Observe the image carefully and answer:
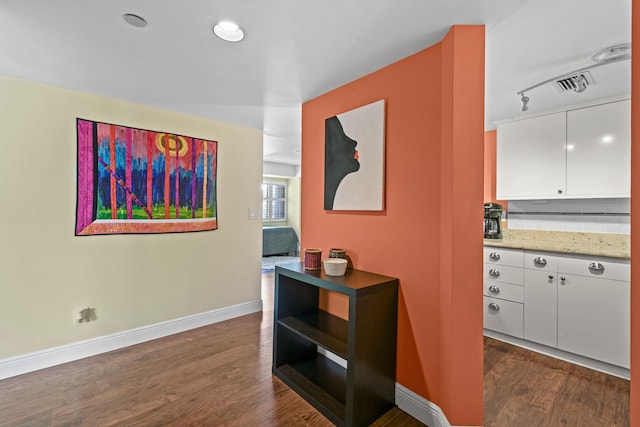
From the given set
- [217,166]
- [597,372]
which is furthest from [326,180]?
[597,372]

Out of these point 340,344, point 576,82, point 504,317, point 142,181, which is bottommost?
point 504,317

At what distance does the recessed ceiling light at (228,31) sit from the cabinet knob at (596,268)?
2931mm

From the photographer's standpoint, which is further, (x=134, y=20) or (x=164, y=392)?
(x=164, y=392)

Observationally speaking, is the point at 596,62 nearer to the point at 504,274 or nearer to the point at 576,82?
the point at 576,82

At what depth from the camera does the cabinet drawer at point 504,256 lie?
2666 mm

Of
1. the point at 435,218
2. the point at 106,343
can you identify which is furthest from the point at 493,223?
the point at 106,343

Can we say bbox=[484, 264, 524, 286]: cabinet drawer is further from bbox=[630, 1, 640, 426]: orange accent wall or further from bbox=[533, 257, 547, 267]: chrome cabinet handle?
bbox=[630, 1, 640, 426]: orange accent wall

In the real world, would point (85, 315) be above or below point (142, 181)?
below

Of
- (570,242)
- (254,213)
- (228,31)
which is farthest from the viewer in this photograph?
(254,213)

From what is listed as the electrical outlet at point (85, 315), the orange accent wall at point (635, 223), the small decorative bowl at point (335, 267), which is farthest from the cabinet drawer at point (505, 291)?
the electrical outlet at point (85, 315)

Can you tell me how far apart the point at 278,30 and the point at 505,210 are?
300 cm

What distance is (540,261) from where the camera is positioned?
2.53 metres

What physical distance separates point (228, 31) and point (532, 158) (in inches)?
113

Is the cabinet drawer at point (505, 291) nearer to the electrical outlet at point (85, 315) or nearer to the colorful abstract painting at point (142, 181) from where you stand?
the colorful abstract painting at point (142, 181)
